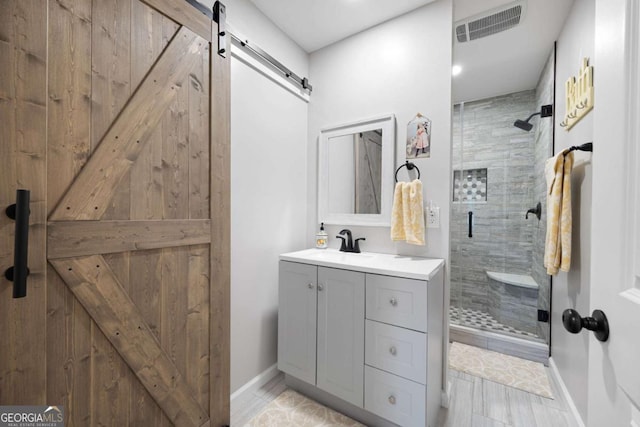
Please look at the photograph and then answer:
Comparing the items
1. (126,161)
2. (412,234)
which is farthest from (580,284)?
(126,161)

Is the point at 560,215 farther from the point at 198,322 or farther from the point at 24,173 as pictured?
the point at 24,173

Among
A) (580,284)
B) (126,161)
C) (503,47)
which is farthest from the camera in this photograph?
(503,47)

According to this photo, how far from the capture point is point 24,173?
33.7 inches

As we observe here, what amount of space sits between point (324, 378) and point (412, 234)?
107cm

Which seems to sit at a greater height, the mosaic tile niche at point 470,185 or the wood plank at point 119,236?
the mosaic tile niche at point 470,185

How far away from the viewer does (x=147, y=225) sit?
3.84 ft

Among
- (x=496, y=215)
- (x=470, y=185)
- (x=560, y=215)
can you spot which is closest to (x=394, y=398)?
(x=560, y=215)

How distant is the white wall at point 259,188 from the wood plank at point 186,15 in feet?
1.00

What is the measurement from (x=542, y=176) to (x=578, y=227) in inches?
41.4

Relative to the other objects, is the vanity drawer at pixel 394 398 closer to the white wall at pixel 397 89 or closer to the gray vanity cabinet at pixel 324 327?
the gray vanity cabinet at pixel 324 327

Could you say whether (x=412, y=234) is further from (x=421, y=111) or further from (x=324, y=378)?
(x=324, y=378)

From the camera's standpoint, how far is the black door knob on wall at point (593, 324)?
59cm

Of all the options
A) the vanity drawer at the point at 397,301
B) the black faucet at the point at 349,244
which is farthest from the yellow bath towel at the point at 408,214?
the vanity drawer at the point at 397,301

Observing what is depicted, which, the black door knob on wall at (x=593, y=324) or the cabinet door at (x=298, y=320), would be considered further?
the cabinet door at (x=298, y=320)
